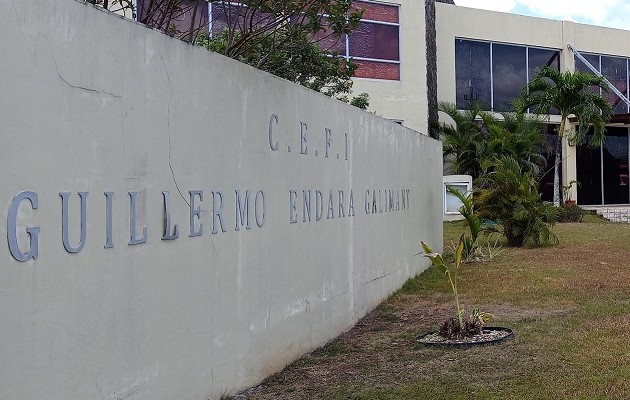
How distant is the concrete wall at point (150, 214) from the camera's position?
325cm

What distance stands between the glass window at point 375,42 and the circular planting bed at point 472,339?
49.0 feet

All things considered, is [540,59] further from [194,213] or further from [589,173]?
[194,213]

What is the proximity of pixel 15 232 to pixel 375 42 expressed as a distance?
65.6ft

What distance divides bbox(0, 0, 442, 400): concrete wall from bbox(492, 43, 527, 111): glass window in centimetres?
2094

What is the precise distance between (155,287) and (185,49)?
1415mm

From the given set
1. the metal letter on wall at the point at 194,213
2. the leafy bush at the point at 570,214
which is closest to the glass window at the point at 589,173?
the leafy bush at the point at 570,214

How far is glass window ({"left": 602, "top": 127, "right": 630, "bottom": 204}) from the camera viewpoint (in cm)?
3066

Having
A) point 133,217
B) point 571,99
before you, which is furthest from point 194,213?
point 571,99

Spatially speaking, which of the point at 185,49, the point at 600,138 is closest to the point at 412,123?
the point at 600,138

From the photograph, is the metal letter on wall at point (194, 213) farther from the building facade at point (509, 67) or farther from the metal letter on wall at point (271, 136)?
the building facade at point (509, 67)

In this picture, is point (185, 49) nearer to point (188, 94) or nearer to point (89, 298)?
point (188, 94)

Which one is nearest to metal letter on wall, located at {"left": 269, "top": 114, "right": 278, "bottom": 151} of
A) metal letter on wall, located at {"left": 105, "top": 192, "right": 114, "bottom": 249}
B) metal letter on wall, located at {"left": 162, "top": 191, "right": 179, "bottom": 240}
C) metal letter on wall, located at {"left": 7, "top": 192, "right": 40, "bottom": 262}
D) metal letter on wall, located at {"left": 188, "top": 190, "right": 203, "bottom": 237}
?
metal letter on wall, located at {"left": 188, "top": 190, "right": 203, "bottom": 237}

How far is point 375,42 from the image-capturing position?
22.4 meters

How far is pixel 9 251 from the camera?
3.14 meters
